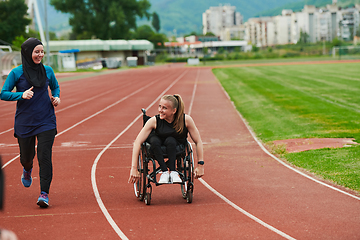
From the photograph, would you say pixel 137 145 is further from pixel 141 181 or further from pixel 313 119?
pixel 313 119

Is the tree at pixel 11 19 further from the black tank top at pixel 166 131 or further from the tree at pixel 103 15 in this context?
the black tank top at pixel 166 131

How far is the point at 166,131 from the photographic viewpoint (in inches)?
220

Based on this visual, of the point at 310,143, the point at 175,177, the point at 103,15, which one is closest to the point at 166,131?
the point at 175,177

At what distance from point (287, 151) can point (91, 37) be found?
89082 millimetres

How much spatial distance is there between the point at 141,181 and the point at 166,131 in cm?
83

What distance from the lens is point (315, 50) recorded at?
95.8 meters

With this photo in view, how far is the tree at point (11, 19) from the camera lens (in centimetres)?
7106

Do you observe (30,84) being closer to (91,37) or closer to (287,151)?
(287,151)

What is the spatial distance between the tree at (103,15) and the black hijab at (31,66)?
8242 centimetres

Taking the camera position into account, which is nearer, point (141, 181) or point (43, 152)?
point (43, 152)

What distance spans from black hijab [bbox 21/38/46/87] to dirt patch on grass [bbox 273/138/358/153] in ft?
17.7

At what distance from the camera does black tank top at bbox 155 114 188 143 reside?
560 centimetres

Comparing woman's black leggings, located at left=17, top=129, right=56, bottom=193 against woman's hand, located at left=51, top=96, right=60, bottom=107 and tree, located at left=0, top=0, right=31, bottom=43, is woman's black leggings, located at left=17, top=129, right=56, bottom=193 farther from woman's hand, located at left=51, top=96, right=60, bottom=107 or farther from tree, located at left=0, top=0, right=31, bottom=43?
tree, located at left=0, top=0, right=31, bottom=43

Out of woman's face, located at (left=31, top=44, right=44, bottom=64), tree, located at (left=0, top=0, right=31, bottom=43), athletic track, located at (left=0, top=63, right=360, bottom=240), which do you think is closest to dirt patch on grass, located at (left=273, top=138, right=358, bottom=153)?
athletic track, located at (left=0, top=63, right=360, bottom=240)
